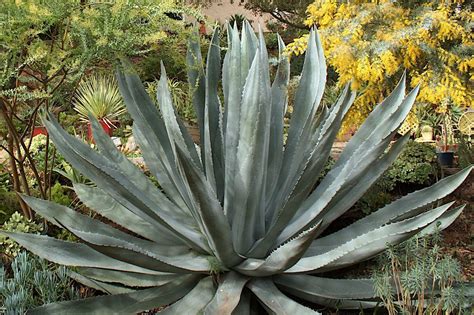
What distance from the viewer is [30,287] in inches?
121

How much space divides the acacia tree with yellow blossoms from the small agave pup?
1917 millimetres

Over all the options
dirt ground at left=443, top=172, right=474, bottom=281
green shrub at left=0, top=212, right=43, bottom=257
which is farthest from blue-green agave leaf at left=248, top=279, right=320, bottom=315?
green shrub at left=0, top=212, right=43, bottom=257

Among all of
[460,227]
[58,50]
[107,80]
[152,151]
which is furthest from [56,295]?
[107,80]

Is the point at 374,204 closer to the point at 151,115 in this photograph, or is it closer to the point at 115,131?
the point at 151,115

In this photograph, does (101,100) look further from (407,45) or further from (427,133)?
(427,133)

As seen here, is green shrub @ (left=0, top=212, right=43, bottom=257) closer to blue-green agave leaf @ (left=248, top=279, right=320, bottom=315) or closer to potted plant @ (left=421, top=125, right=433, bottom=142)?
blue-green agave leaf @ (left=248, top=279, right=320, bottom=315)

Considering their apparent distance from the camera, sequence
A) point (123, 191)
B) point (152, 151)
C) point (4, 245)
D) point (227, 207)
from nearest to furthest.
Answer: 1. point (123, 191)
2. point (227, 207)
3. point (152, 151)
4. point (4, 245)

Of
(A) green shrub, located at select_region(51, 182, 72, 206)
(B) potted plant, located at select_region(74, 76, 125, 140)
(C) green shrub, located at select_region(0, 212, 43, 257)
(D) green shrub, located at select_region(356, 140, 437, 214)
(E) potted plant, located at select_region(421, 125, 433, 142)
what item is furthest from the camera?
(E) potted plant, located at select_region(421, 125, 433, 142)

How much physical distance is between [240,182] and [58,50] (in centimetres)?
139

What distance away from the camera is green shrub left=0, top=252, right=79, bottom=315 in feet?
8.92

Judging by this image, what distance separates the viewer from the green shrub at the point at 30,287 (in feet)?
8.92

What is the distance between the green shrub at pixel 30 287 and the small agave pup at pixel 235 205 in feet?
0.44

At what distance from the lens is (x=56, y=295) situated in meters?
2.95

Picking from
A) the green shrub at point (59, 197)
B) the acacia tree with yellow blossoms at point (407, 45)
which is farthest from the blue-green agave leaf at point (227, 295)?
the acacia tree with yellow blossoms at point (407, 45)
